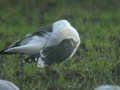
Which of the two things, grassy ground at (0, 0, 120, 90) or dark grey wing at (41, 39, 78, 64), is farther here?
dark grey wing at (41, 39, 78, 64)

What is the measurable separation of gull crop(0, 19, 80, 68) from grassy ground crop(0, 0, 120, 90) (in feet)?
0.54

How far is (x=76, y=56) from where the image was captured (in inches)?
185

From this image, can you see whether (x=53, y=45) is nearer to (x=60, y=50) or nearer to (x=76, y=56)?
(x=60, y=50)

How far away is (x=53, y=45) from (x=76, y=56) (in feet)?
2.93

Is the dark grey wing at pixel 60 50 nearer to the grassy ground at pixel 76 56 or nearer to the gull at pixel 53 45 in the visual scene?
the gull at pixel 53 45

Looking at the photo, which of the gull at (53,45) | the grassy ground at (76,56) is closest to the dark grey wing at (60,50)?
the gull at (53,45)

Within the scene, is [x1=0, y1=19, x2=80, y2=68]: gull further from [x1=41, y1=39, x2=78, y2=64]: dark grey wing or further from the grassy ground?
the grassy ground

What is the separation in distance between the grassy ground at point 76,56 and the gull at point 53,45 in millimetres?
164

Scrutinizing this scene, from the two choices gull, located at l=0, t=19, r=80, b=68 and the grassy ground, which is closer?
the grassy ground

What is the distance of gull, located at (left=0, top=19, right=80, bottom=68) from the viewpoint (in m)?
3.83

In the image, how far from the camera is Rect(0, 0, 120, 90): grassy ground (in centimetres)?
364

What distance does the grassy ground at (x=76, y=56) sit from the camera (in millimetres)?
3645

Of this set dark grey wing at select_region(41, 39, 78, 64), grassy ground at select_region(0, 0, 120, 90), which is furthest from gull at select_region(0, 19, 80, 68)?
grassy ground at select_region(0, 0, 120, 90)

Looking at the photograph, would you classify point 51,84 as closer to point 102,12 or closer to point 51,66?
point 51,66
